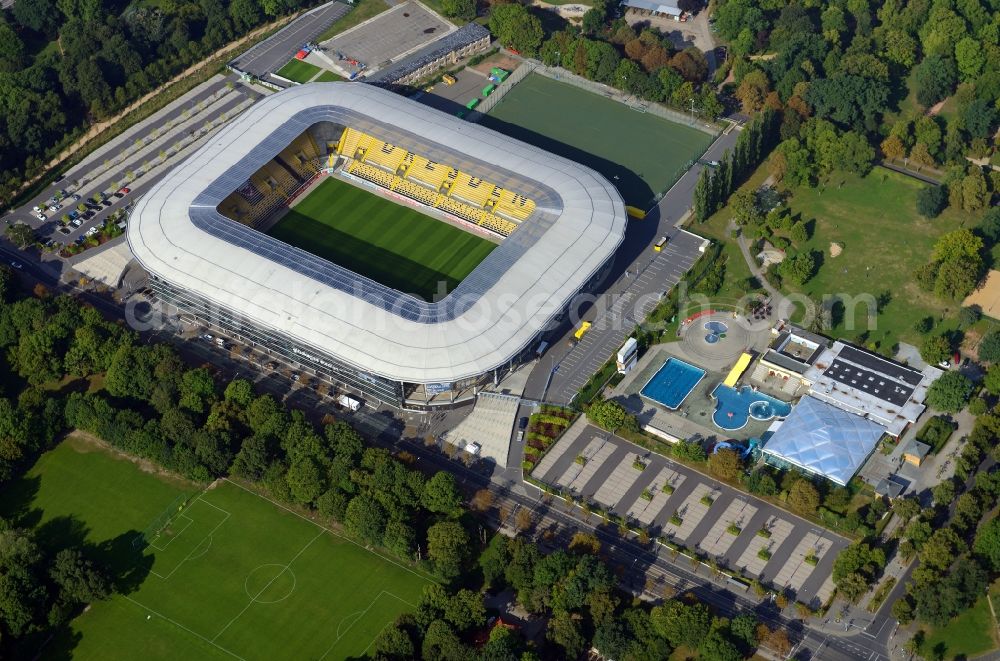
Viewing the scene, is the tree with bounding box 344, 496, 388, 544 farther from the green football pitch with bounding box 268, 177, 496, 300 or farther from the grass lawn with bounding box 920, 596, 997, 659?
the grass lawn with bounding box 920, 596, 997, 659

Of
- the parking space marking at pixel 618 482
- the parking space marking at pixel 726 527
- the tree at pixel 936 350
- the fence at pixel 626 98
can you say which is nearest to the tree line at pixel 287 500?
the parking space marking at pixel 618 482

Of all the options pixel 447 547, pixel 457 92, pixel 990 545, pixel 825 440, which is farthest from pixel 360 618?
pixel 457 92

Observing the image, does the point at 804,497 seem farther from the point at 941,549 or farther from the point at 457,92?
the point at 457,92

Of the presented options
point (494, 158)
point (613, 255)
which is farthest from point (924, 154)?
point (494, 158)

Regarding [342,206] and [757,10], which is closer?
[342,206]

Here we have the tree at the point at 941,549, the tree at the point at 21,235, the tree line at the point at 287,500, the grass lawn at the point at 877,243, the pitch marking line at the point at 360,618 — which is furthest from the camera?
the tree at the point at 21,235

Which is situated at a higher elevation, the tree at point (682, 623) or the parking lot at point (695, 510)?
the tree at point (682, 623)

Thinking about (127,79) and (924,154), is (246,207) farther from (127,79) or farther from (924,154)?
(924,154)

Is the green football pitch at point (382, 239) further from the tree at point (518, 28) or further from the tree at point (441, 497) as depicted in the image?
the tree at point (518, 28)
